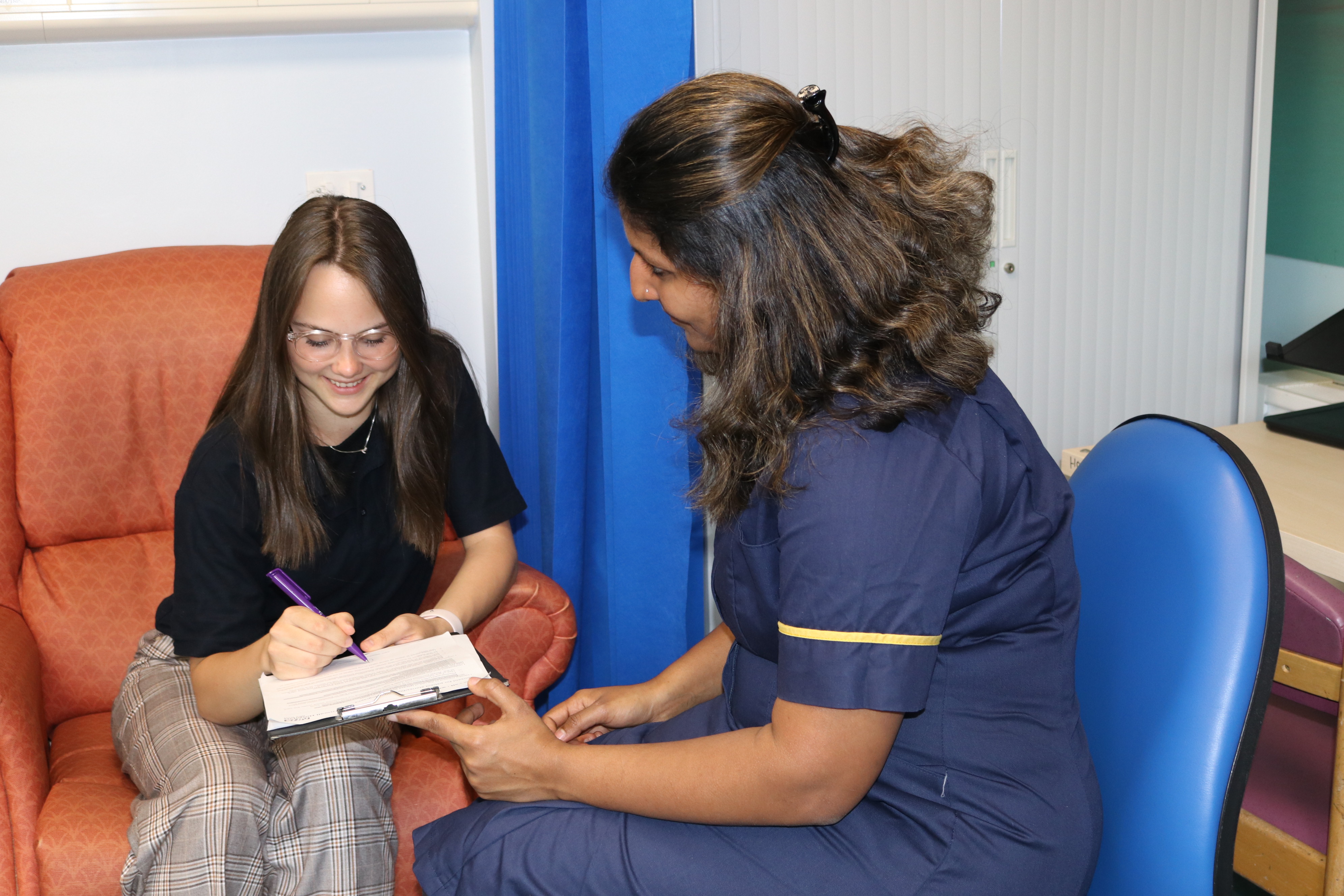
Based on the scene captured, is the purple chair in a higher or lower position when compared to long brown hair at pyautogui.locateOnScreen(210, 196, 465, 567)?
lower

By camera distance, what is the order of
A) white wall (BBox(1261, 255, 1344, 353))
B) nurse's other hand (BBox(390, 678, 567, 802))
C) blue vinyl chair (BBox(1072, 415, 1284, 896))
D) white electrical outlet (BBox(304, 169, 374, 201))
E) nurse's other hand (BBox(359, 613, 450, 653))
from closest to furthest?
blue vinyl chair (BBox(1072, 415, 1284, 896)) < nurse's other hand (BBox(390, 678, 567, 802)) < nurse's other hand (BBox(359, 613, 450, 653)) < white electrical outlet (BBox(304, 169, 374, 201)) < white wall (BBox(1261, 255, 1344, 353))

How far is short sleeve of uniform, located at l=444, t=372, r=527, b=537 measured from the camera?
158 centimetres

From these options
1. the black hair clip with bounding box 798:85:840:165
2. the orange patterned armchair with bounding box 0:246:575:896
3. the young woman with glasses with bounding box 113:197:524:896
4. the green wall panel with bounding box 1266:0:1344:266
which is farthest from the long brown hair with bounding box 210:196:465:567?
the green wall panel with bounding box 1266:0:1344:266

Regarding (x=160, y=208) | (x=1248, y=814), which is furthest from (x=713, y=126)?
(x=160, y=208)

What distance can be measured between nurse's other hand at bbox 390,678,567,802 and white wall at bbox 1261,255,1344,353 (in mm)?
2006

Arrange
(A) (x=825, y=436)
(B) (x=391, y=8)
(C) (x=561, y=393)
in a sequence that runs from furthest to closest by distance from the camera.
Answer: (B) (x=391, y=8), (C) (x=561, y=393), (A) (x=825, y=436)

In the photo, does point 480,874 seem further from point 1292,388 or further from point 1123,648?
point 1292,388

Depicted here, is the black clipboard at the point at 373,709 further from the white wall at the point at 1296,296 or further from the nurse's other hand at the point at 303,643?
the white wall at the point at 1296,296

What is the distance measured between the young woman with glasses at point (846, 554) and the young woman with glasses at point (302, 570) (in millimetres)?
332

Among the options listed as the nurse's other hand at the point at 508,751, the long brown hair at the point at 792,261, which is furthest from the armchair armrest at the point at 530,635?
the long brown hair at the point at 792,261

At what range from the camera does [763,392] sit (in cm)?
93

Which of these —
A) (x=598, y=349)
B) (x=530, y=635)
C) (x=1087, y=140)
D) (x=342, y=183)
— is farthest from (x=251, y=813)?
(x=1087, y=140)

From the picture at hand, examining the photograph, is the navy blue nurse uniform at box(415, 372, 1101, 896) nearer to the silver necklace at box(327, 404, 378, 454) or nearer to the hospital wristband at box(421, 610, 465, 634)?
the hospital wristband at box(421, 610, 465, 634)

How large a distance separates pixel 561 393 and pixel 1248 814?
3.64 feet
